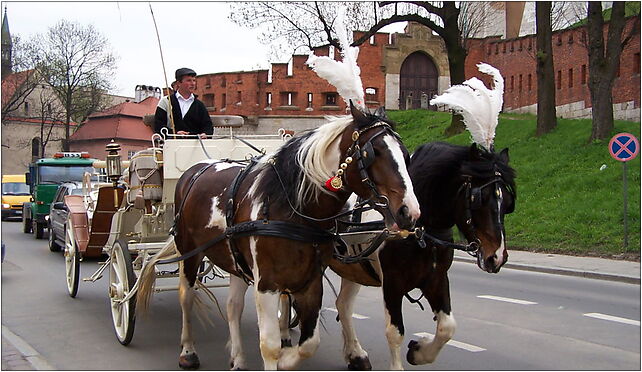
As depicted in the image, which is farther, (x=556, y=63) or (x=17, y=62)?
(x=17, y=62)

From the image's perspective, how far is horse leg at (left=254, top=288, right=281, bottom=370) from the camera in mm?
4613

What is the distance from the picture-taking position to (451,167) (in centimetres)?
536

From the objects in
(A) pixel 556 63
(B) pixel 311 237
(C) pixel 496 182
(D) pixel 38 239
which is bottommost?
(D) pixel 38 239

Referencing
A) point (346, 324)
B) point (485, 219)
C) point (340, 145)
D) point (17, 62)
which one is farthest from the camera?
point (17, 62)

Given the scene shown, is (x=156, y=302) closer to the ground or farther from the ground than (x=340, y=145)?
closer to the ground

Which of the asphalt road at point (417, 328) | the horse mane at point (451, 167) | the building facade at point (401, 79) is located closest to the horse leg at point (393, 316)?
the horse mane at point (451, 167)

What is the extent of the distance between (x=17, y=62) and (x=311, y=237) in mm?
42109

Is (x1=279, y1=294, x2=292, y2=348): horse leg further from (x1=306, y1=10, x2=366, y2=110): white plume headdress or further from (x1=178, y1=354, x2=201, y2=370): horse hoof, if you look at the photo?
(x1=306, y1=10, x2=366, y2=110): white plume headdress

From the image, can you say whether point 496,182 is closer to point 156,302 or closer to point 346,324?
point 346,324

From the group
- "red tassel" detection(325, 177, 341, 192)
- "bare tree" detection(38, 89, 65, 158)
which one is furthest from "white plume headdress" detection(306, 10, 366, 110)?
"bare tree" detection(38, 89, 65, 158)

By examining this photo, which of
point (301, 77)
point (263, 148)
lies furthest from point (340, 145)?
point (301, 77)

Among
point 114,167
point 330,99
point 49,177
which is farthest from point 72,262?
point 330,99

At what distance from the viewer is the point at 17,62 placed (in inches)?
1655

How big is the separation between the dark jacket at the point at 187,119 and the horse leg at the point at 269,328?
372cm
